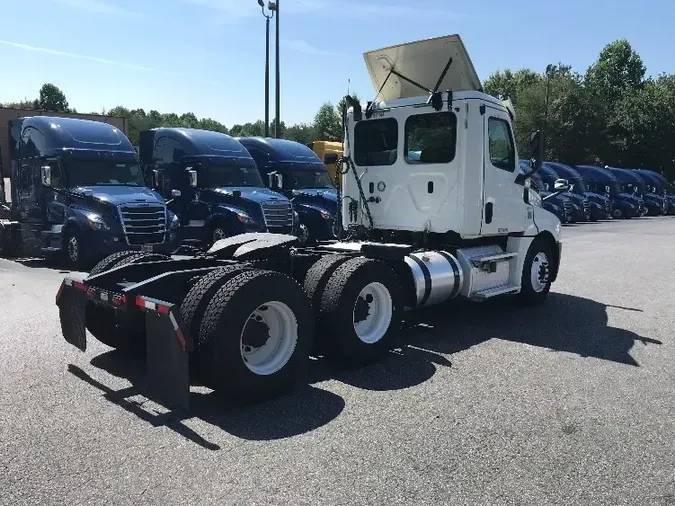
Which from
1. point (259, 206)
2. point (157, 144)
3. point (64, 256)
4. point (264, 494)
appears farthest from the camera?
point (157, 144)

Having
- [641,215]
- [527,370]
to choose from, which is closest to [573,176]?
[641,215]

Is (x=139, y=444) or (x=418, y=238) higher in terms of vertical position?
(x=418, y=238)

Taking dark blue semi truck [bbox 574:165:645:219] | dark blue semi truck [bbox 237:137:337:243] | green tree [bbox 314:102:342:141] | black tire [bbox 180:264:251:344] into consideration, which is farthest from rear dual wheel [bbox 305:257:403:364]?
green tree [bbox 314:102:342:141]

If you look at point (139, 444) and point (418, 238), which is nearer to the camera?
point (139, 444)

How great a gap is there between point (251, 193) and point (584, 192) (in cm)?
2082

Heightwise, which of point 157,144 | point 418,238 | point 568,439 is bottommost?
point 568,439

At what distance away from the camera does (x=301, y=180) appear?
17734 millimetres

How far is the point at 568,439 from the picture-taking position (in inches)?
169

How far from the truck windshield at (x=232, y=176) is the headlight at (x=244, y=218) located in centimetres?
116

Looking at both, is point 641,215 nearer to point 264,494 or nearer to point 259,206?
point 259,206

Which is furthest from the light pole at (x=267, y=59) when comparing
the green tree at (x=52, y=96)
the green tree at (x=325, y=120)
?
the green tree at (x=52, y=96)

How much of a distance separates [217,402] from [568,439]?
2605 millimetres

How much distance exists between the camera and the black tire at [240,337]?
4605 millimetres

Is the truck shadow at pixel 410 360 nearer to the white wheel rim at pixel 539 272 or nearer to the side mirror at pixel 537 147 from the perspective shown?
the white wheel rim at pixel 539 272
